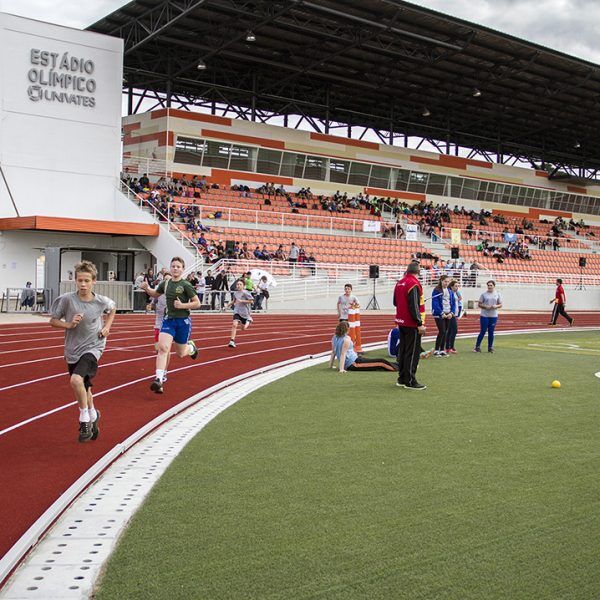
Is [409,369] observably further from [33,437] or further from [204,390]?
[33,437]

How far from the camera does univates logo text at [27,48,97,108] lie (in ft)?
114

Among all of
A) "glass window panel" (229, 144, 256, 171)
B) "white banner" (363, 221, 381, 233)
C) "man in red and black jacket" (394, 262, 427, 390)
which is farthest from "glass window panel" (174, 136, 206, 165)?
"man in red and black jacket" (394, 262, 427, 390)

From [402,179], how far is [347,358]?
4363 centimetres

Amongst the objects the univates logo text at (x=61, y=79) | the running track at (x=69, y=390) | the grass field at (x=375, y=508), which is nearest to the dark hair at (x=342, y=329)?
the running track at (x=69, y=390)

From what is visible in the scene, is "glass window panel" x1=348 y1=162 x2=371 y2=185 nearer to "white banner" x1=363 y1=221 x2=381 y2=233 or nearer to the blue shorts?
"white banner" x1=363 y1=221 x2=381 y2=233

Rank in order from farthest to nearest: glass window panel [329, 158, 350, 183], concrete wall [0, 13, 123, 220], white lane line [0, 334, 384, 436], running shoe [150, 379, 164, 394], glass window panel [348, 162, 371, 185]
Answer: glass window panel [348, 162, 371, 185] → glass window panel [329, 158, 350, 183] → concrete wall [0, 13, 123, 220] → running shoe [150, 379, 164, 394] → white lane line [0, 334, 384, 436]

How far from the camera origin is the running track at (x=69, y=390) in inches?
237

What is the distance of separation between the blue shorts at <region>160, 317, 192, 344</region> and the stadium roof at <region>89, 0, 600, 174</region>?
27.2m

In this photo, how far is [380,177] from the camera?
179 ft

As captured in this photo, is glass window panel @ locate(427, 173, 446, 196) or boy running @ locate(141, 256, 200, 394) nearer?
boy running @ locate(141, 256, 200, 394)

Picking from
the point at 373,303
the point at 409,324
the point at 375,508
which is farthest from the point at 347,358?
the point at 373,303

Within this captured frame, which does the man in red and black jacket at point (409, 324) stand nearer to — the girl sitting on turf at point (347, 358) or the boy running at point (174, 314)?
the girl sitting on turf at point (347, 358)

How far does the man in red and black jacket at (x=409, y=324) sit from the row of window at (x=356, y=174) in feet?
115

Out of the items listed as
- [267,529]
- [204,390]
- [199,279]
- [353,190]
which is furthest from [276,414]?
[353,190]
